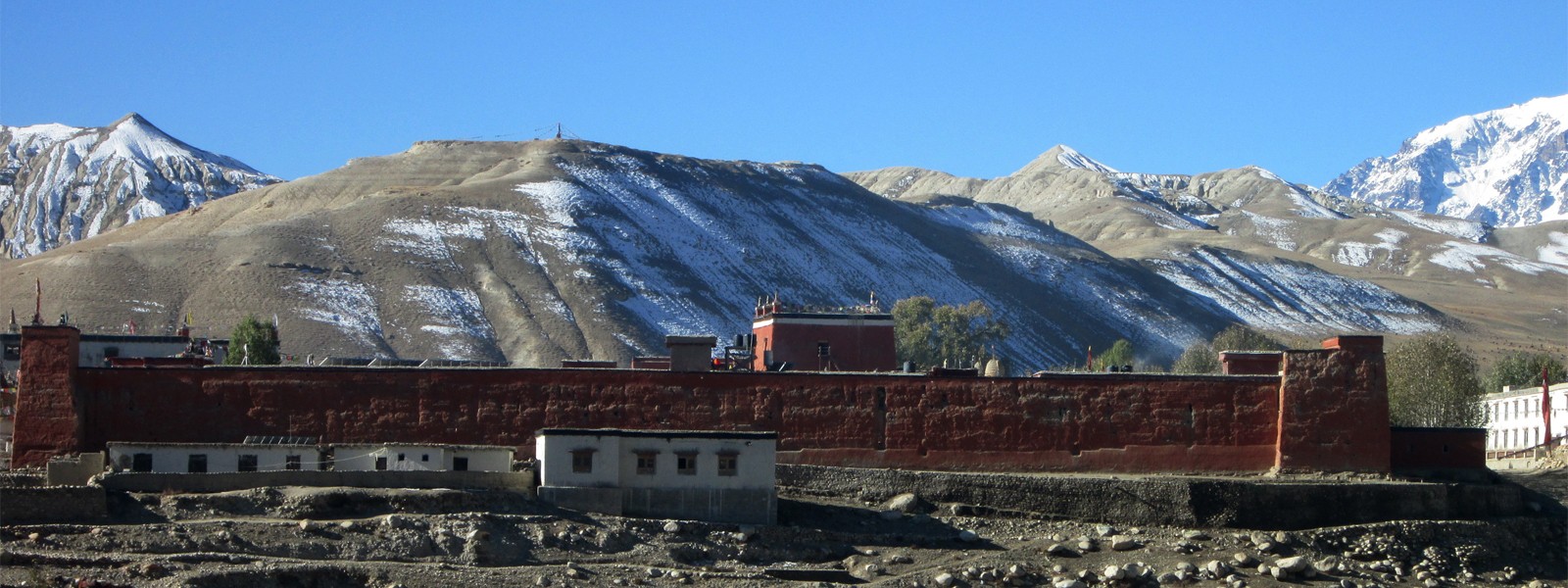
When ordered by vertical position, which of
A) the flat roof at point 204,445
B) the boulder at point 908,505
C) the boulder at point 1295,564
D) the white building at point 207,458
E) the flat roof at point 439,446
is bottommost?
the boulder at point 1295,564

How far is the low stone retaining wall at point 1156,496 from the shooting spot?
4503 cm

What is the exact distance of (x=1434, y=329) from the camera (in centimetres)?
17738

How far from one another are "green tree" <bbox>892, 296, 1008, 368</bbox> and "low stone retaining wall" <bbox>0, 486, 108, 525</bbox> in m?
57.0

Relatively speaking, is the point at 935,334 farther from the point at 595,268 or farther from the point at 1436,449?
the point at 1436,449

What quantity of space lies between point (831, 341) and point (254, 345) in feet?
88.5

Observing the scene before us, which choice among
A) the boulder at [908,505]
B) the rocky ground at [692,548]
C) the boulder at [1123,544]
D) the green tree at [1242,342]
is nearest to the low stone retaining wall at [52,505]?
the rocky ground at [692,548]

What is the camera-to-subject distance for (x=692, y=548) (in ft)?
130

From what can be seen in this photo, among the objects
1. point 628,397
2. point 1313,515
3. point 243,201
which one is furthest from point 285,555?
point 243,201

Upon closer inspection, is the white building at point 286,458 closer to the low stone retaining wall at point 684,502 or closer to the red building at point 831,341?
the low stone retaining wall at point 684,502

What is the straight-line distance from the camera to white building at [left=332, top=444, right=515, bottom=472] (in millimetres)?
43656

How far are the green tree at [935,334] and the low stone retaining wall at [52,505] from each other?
57048 mm

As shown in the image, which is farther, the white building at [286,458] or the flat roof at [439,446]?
the flat roof at [439,446]

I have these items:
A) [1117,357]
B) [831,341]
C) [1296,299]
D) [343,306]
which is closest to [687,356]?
[831,341]

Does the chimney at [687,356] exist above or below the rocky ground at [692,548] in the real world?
above
